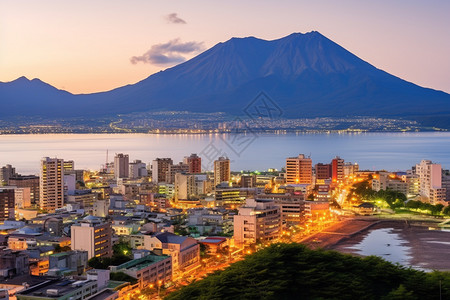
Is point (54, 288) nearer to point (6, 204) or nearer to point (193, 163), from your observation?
point (6, 204)

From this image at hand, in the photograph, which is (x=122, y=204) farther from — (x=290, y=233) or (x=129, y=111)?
(x=129, y=111)

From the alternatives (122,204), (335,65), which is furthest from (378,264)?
(335,65)

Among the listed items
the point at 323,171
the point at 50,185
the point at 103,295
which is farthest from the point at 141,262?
the point at 323,171

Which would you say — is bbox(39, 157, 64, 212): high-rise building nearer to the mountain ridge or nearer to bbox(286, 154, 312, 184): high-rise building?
bbox(286, 154, 312, 184): high-rise building

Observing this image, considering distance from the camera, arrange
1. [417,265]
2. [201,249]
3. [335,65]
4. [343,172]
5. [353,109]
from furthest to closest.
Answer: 1. [335,65]
2. [353,109]
3. [343,172]
4. [201,249]
5. [417,265]

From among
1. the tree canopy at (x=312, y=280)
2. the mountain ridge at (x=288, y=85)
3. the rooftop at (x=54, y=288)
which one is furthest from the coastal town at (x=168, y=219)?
the mountain ridge at (x=288, y=85)
